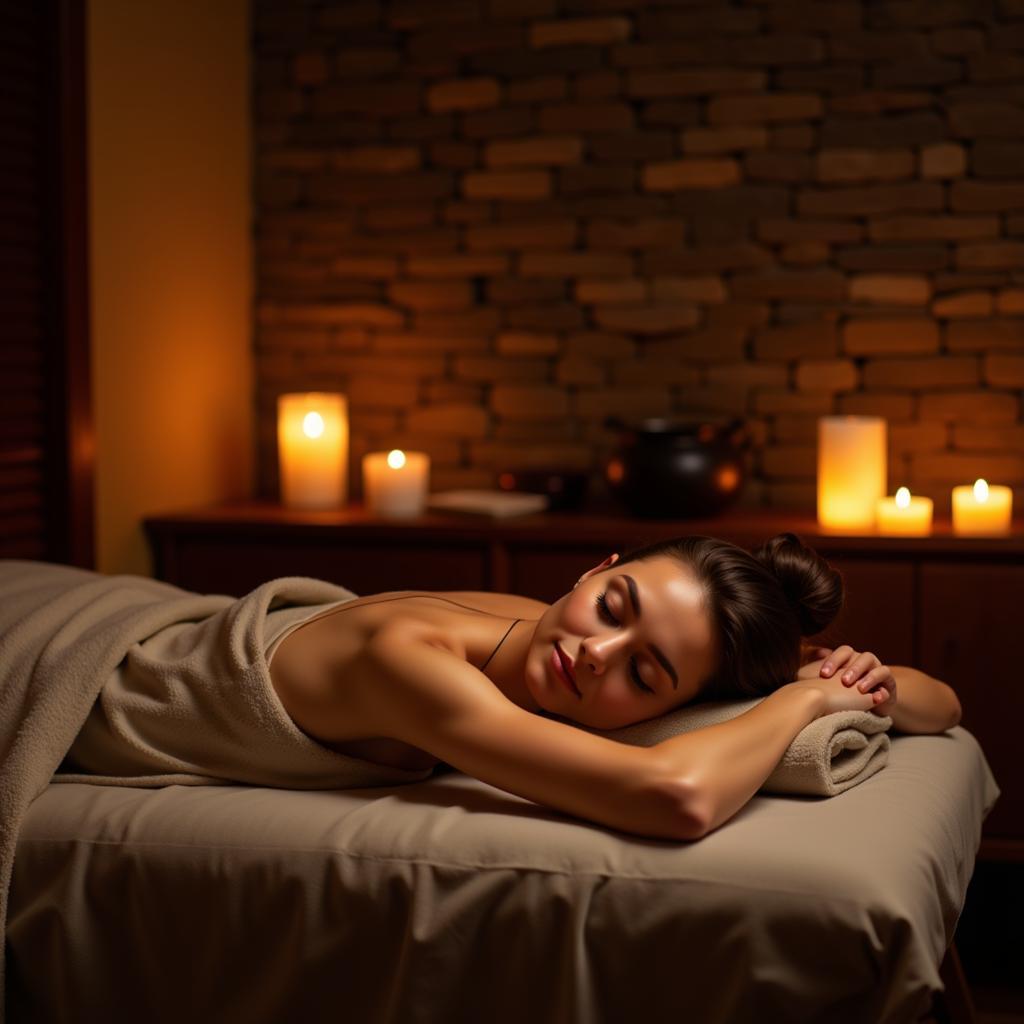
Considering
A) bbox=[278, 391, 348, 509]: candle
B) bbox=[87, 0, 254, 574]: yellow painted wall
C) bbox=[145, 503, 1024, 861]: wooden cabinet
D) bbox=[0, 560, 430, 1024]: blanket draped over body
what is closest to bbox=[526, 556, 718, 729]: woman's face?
bbox=[0, 560, 430, 1024]: blanket draped over body

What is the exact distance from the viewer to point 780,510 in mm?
3248

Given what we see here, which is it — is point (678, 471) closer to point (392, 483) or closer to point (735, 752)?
point (392, 483)

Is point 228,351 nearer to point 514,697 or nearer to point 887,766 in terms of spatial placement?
point 514,697

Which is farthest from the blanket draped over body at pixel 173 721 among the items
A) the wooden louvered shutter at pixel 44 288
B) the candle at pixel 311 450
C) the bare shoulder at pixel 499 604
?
the candle at pixel 311 450

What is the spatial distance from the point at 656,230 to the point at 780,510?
735mm

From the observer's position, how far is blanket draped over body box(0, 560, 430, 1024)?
1.67 metres

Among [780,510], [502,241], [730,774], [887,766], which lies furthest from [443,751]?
[502,241]

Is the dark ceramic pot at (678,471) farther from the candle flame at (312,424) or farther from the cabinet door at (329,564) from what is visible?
the candle flame at (312,424)

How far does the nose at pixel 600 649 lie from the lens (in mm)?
1539

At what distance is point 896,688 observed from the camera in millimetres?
1770

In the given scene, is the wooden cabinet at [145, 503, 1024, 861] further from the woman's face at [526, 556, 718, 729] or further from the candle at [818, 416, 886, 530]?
the woman's face at [526, 556, 718, 729]

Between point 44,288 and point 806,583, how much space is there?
176cm

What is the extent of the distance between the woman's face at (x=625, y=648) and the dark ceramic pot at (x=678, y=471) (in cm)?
133

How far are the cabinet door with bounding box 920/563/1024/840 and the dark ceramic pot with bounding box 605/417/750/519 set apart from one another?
18.5 inches
